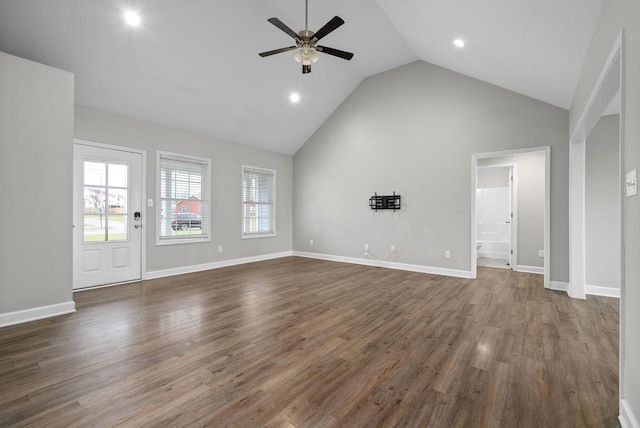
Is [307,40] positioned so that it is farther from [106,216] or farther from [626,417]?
[106,216]

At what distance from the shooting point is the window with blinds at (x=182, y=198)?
5199 mm

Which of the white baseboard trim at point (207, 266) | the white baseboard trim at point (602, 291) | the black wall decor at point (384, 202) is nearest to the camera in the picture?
the white baseboard trim at point (602, 291)

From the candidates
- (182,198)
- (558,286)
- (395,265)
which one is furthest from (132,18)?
(558,286)

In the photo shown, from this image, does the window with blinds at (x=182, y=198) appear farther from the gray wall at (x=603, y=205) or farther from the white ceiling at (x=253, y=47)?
the gray wall at (x=603, y=205)

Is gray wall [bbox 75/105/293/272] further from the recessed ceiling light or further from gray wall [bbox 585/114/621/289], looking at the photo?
gray wall [bbox 585/114/621/289]

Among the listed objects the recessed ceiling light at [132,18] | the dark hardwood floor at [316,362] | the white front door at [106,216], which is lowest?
the dark hardwood floor at [316,362]

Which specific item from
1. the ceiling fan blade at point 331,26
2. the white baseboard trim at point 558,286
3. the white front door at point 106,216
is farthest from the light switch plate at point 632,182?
the white front door at point 106,216

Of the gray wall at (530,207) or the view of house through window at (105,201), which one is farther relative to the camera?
the gray wall at (530,207)

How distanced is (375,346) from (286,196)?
5.51 m

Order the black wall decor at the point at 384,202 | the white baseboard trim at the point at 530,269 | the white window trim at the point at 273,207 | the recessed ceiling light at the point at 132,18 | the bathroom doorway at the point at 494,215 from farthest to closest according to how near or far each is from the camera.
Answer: the bathroom doorway at the point at 494,215 → the white window trim at the point at 273,207 → the black wall decor at the point at 384,202 → the white baseboard trim at the point at 530,269 → the recessed ceiling light at the point at 132,18

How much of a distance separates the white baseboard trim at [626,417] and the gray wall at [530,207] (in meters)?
4.60

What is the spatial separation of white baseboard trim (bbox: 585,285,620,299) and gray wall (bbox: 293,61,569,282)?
312 millimetres

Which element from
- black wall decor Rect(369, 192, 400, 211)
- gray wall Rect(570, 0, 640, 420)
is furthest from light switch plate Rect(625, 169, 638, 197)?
black wall decor Rect(369, 192, 400, 211)

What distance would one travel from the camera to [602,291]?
13.1ft
